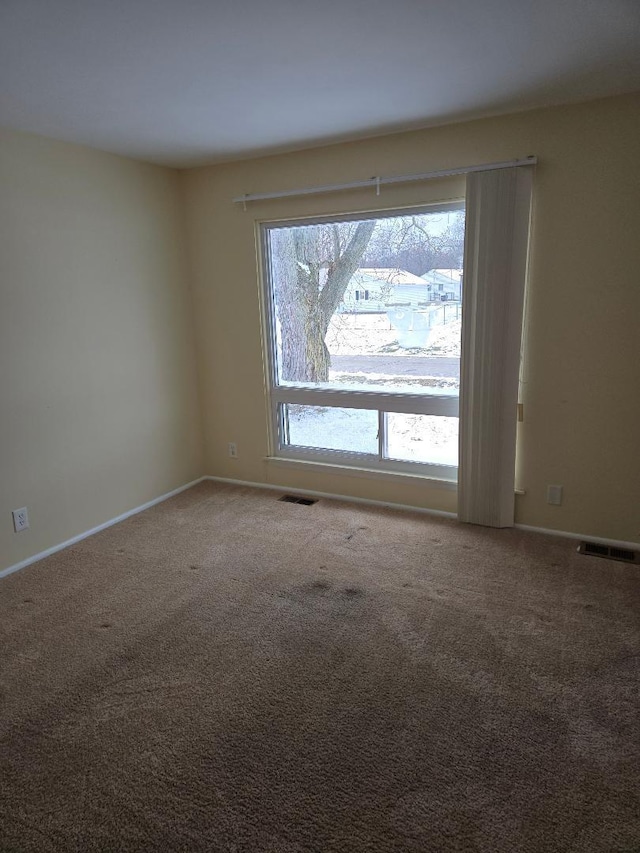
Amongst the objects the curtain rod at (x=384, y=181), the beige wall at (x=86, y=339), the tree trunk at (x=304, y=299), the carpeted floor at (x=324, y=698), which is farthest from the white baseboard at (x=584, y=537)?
the beige wall at (x=86, y=339)

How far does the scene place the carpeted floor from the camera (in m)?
1.54

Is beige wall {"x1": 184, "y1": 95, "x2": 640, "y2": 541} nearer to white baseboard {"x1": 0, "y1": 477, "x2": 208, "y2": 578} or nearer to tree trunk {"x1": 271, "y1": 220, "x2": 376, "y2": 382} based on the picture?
tree trunk {"x1": 271, "y1": 220, "x2": 376, "y2": 382}

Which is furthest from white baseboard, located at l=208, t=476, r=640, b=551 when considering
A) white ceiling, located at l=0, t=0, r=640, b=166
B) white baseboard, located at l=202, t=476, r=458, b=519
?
white ceiling, located at l=0, t=0, r=640, b=166

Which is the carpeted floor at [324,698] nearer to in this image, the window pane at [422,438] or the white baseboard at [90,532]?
the white baseboard at [90,532]

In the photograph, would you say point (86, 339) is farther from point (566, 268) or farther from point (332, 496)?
point (566, 268)

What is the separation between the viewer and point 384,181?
3.26 meters

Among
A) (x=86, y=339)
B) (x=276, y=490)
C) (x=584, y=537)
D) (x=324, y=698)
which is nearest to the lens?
(x=324, y=698)

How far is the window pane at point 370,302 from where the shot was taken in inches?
131

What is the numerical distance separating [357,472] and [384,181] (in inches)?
75.8

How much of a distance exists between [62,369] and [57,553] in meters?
1.12

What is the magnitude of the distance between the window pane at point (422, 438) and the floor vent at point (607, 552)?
902mm

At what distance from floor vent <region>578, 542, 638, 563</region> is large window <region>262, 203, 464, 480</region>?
0.87 meters

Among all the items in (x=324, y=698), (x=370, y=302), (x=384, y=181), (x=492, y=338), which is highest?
(x=384, y=181)

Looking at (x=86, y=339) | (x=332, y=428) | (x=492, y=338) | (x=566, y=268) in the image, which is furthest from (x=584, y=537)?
(x=86, y=339)
